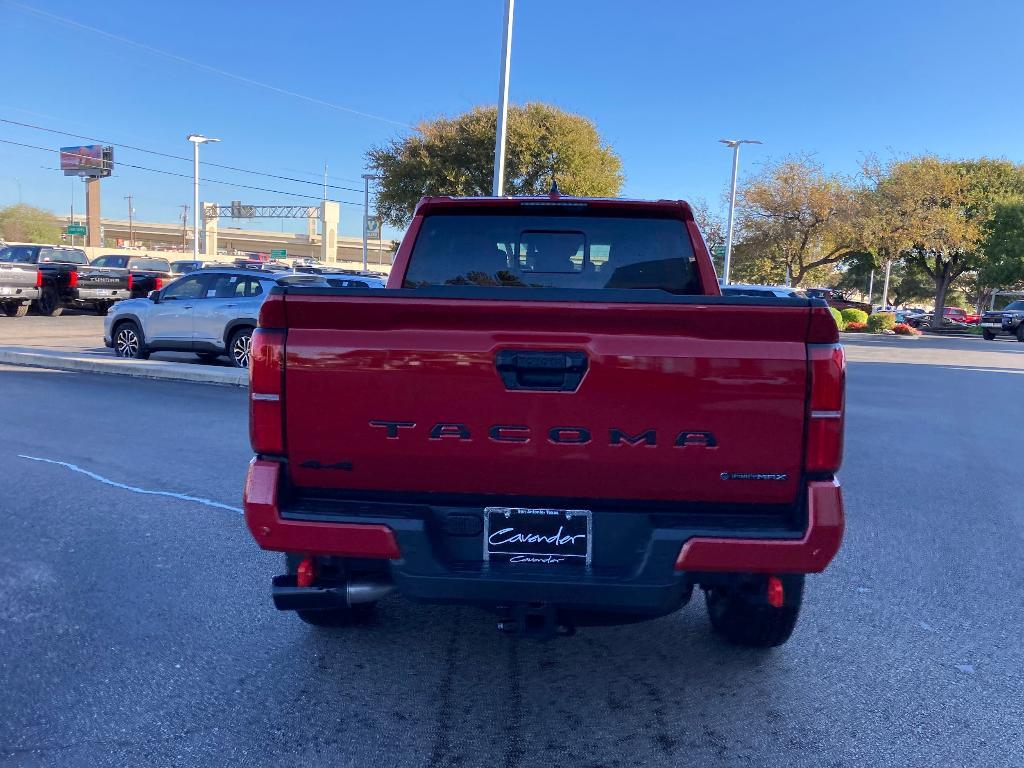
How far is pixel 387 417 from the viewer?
3.00 m

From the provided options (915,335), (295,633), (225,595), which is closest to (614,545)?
(295,633)

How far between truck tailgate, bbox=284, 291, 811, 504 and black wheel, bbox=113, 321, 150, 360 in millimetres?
13328

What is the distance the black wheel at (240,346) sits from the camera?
13.9m

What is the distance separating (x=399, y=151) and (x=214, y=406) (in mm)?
23258

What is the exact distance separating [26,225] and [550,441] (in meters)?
113

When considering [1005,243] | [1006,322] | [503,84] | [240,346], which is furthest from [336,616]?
[1005,243]

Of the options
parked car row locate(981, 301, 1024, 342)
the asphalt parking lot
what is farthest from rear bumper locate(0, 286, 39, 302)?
parked car row locate(981, 301, 1024, 342)

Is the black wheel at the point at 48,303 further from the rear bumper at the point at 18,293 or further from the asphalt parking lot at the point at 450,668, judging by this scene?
the asphalt parking lot at the point at 450,668

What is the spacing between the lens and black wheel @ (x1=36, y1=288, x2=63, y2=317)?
81.6 ft

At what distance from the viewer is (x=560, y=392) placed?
2.96 m

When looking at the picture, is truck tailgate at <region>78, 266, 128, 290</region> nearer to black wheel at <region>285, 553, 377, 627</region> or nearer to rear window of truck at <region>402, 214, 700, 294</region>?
rear window of truck at <region>402, 214, 700, 294</region>

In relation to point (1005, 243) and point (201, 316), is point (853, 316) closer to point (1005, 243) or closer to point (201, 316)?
point (1005, 243)

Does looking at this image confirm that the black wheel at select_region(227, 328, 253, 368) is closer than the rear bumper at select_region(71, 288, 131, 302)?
Yes

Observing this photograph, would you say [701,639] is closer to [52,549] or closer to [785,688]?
[785,688]
